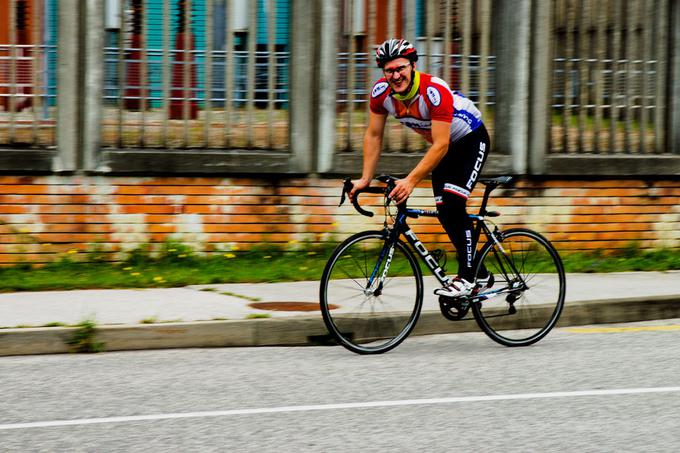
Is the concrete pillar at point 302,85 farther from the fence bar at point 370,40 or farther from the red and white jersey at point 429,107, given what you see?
the red and white jersey at point 429,107

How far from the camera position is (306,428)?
5539 mm

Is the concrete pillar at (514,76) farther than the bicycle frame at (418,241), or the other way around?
the concrete pillar at (514,76)

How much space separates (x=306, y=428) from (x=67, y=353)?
267cm

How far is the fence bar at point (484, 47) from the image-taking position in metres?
11.8

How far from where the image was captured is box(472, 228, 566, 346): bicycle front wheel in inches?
310

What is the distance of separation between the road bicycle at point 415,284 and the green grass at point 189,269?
266 cm

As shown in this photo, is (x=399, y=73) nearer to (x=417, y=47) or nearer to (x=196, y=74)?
(x=196, y=74)

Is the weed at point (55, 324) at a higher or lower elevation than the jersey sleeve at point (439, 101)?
lower

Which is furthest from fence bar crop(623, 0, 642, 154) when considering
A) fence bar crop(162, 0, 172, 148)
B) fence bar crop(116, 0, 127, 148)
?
fence bar crop(116, 0, 127, 148)

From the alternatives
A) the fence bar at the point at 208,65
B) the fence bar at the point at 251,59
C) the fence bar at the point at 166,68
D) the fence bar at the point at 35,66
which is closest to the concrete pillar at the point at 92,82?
the fence bar at the point at 35,66

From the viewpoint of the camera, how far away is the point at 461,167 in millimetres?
7633

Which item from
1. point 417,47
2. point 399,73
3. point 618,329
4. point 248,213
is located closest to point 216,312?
point 399,73

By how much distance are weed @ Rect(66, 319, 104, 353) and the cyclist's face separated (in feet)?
8.37

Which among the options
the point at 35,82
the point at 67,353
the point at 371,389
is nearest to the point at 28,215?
the point at 35,82
